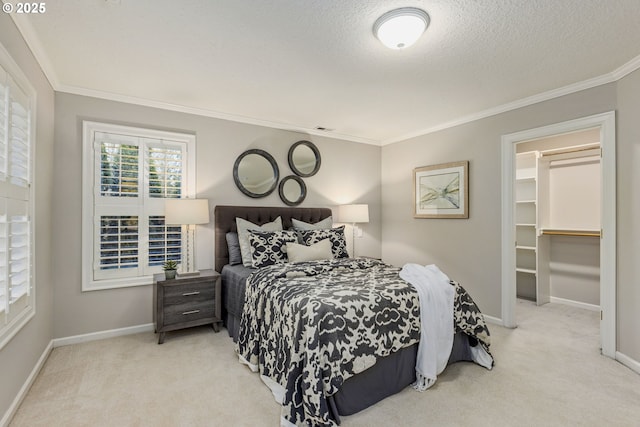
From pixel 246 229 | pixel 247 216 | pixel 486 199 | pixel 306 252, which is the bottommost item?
pixel 306 252

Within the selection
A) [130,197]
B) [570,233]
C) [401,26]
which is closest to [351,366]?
[401,26]

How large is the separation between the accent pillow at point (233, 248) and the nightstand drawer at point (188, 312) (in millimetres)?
534

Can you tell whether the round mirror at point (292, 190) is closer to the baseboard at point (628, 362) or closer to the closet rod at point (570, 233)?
the closet rod at point (570, 233)

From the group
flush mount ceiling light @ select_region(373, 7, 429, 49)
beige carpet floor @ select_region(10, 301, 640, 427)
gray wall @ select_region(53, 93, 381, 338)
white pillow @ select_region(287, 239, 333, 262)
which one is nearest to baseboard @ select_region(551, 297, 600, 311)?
beige carpet floor @ select_region(10, 301, 640, 427)

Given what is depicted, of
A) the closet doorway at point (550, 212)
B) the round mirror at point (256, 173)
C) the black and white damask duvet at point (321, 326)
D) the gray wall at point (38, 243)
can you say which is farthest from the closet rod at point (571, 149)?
the gray wall at point (38, 243)

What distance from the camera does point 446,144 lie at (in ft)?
13.9

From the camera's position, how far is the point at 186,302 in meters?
3.18

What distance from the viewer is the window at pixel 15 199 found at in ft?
5.91

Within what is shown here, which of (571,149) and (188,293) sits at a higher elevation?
(571,149)

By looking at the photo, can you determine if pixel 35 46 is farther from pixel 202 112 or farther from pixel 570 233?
pixel 570 233

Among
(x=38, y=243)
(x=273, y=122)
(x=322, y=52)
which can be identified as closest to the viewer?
(x=322, y=52)

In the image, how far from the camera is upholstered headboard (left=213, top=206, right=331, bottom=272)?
147 inches

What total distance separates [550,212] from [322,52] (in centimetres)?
423

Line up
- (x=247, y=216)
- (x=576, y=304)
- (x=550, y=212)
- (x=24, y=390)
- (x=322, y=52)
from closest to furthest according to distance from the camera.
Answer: (x=24, y=390) → (x=322, y=52) → (x=247, y=216) → (x=576, y=304) → (x=550, y=212)
